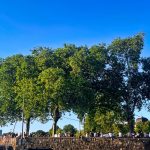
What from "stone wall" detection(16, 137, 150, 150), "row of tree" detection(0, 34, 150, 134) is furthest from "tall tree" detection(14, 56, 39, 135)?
"stone wall" detection(16, 137, 150, 150)

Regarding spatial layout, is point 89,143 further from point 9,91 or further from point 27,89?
point 9,91

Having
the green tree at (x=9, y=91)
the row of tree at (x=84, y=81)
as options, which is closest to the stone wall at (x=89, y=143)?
the row of tree at (x=84, y=81)

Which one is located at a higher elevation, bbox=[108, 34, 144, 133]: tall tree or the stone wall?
bbox=[108, 34, 144, 133]: tall tree

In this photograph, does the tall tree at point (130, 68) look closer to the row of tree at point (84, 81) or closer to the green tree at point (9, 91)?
the row of tree at point (84, 81)

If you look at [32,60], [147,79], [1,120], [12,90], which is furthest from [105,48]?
[1,120]

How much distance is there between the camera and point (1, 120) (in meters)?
74.3

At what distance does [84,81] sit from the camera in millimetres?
62812

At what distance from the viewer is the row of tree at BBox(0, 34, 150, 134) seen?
61438mm

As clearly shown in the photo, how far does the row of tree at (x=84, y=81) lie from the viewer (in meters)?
61.4

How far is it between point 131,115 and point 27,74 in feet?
58.7

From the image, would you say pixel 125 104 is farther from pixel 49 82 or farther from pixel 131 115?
pixel 49 82

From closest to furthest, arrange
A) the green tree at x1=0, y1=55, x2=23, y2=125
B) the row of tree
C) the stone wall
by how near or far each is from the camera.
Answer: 1. the stone wall
2. the row of tree
3. the green tree at x1=0, y1=55, x2=23, y2=125

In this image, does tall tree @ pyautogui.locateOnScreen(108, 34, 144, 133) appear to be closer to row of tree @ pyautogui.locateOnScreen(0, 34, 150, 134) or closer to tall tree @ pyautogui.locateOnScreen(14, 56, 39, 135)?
row of tree @ pyautogui.locateOnScreen(0, 34, 150, 134)

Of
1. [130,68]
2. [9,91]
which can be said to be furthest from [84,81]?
[9,91]
